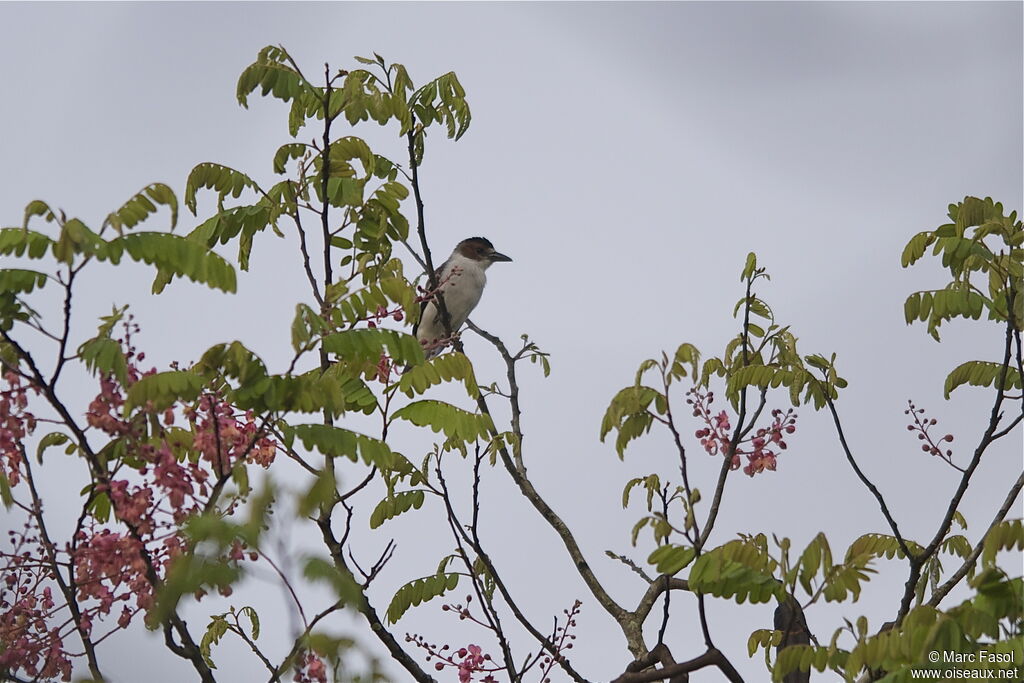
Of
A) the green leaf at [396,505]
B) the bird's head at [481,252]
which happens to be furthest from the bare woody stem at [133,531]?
the bird's head at [481,252]

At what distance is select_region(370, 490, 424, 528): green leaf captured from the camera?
5.58 meters

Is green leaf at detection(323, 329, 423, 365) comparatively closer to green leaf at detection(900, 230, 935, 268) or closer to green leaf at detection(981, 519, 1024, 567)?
green leaf at detection(981, 519, 1024, 567)

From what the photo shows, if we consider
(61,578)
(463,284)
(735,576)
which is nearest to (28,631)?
(61,578)

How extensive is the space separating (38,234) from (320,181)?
4.96 feet

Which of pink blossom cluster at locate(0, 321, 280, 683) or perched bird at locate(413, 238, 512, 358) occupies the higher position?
perched bird at locate(413, 238, 512, 358)

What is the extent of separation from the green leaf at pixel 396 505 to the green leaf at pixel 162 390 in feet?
7.32

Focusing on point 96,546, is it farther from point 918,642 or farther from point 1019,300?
point 1019,300

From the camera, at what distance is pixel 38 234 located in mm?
3818

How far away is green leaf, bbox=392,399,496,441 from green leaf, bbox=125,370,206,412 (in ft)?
5.18

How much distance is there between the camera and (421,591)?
5.73 m

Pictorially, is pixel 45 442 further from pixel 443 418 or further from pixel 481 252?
pixel 481 252

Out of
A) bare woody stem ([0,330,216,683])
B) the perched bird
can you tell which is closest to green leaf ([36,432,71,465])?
bare woody stem ([0,330,216,683])

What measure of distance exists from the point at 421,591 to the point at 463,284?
6.31 metres

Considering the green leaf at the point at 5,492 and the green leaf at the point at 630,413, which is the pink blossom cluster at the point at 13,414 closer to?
the green leaf at the point at 5,492
